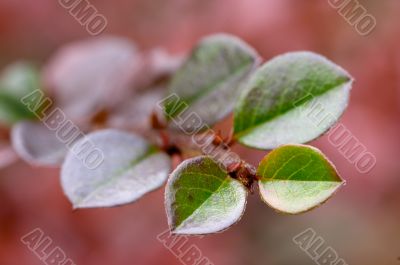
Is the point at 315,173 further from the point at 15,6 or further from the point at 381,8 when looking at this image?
the point at 15,6

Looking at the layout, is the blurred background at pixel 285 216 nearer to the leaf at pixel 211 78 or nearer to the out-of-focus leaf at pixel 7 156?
the out-of-focus leaf at pixel 7 156

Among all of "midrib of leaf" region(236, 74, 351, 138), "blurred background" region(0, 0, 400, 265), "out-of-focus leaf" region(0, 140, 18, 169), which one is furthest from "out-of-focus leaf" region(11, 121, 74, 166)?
"blurred background" region(0, 0, 400, 265)

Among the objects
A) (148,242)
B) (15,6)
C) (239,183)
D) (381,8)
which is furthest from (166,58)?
(15,6)

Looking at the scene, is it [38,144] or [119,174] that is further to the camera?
[38,144]

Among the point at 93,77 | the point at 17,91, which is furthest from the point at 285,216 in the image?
the point at 17,91

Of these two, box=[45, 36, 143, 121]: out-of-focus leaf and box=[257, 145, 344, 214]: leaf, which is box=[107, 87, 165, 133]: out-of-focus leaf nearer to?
box=[45, 36, 143, 121]: out-of-focus leaf

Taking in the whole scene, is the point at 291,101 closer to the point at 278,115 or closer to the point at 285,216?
the point at 278,115
